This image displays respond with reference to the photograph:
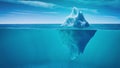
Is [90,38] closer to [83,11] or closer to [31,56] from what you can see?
[83,11]

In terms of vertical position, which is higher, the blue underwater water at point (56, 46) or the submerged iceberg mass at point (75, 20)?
the submerged iceberg mass at point (75, 20)

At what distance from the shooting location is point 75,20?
80.5 inches

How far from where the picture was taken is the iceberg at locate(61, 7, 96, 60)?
2.04 metres

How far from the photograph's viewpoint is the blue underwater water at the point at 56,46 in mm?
2062

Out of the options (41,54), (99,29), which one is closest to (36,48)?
(41,54)

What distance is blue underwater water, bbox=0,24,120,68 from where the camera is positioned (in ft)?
6.77

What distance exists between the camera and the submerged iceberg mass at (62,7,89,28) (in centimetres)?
204

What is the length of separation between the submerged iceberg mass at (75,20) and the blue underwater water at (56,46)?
0.12 ft

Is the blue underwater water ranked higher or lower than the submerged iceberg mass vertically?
lower

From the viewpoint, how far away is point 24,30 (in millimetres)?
2062

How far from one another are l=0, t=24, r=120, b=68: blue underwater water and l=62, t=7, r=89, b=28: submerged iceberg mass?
0.04 m

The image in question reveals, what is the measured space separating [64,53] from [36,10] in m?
0.40

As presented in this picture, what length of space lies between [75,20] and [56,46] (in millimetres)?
251

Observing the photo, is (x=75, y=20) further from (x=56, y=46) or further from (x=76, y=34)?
(x=56, y=46)
